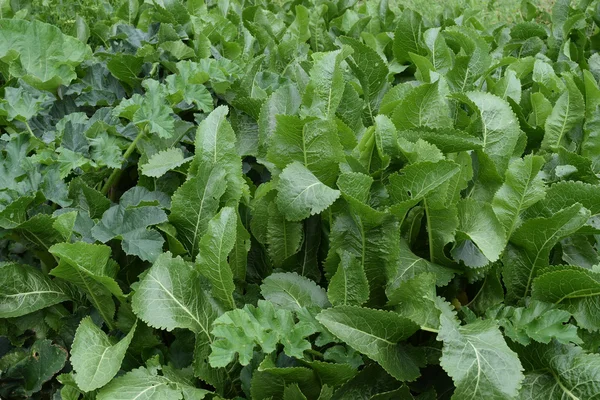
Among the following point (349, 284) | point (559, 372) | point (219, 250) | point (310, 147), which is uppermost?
point (310, 147)

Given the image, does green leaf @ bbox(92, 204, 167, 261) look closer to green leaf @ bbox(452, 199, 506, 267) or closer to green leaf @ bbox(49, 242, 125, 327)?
green leaf @ bbox(49, 242, 125, 327)

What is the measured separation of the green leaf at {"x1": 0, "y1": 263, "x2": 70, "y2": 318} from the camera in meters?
2.12

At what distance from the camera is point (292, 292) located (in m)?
1.98

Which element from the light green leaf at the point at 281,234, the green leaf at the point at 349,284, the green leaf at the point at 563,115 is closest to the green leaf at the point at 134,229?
the light green leaf at the point at 281,234

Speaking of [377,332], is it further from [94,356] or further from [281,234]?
[94,356]

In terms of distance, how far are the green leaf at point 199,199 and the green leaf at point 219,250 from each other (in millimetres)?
194

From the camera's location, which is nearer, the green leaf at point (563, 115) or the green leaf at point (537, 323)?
the green leaf at point (537, 323)

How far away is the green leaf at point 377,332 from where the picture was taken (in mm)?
1755

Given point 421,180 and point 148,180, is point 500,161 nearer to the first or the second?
point 421,180

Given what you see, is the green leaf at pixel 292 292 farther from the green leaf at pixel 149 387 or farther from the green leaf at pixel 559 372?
the green leaf at pixel 559 372

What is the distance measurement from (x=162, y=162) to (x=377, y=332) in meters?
0.93

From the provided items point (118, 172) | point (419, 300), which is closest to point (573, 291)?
point (419, 300)

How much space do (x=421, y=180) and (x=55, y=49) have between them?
1696 mm

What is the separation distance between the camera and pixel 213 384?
6.21ft
